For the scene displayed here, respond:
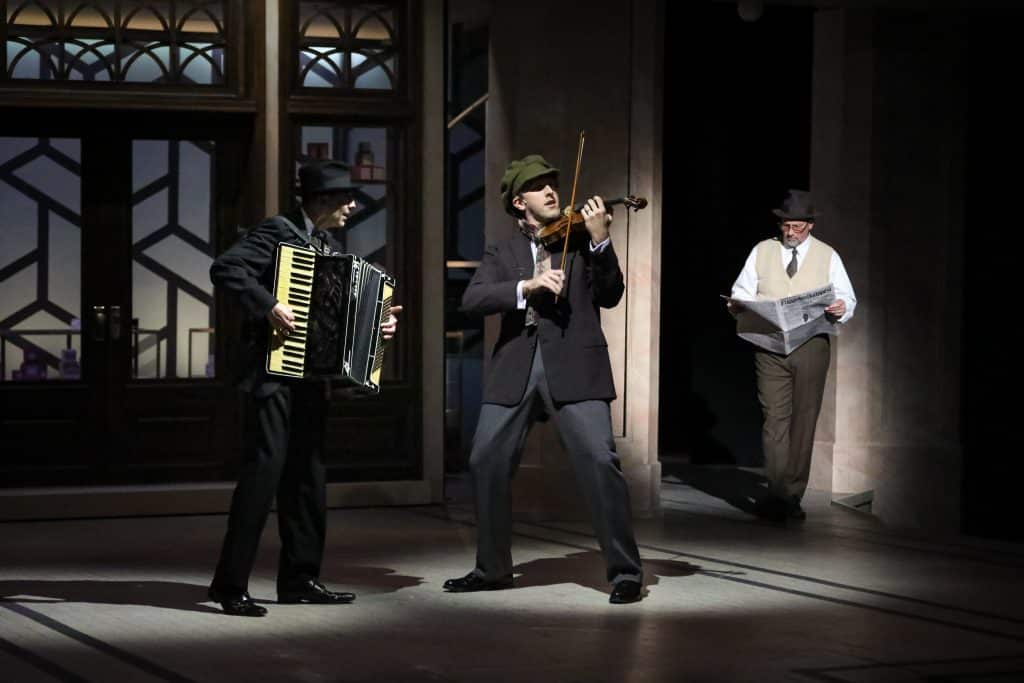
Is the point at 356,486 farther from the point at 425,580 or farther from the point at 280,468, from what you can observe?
the point at 280,468

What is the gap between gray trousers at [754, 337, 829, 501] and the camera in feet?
31.4

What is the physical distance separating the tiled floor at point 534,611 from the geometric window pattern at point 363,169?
5.81 ft

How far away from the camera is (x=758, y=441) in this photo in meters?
12.6

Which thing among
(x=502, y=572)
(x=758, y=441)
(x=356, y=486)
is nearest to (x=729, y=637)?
(x=502, y=572)

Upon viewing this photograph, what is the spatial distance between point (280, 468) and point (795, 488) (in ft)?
12.9

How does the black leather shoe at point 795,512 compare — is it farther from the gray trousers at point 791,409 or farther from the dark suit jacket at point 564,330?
the dark suit jacket at point 564,330

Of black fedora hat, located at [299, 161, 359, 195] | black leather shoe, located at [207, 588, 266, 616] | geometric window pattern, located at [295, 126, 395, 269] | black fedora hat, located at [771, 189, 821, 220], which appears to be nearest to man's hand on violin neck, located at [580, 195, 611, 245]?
black fedora hat, located at [299, 161, 359, 195]

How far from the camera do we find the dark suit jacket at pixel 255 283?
6359mm

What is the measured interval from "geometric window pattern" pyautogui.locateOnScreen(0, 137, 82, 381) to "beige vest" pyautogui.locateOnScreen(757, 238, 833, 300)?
150 inches

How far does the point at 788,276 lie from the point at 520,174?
10.3 feet

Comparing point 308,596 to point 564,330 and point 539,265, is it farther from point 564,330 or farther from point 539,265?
point 539,265

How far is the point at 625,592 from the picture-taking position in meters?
6.72

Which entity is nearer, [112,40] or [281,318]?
[281,318]

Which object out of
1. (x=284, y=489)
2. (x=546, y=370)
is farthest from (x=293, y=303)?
(x=546, y=370)
